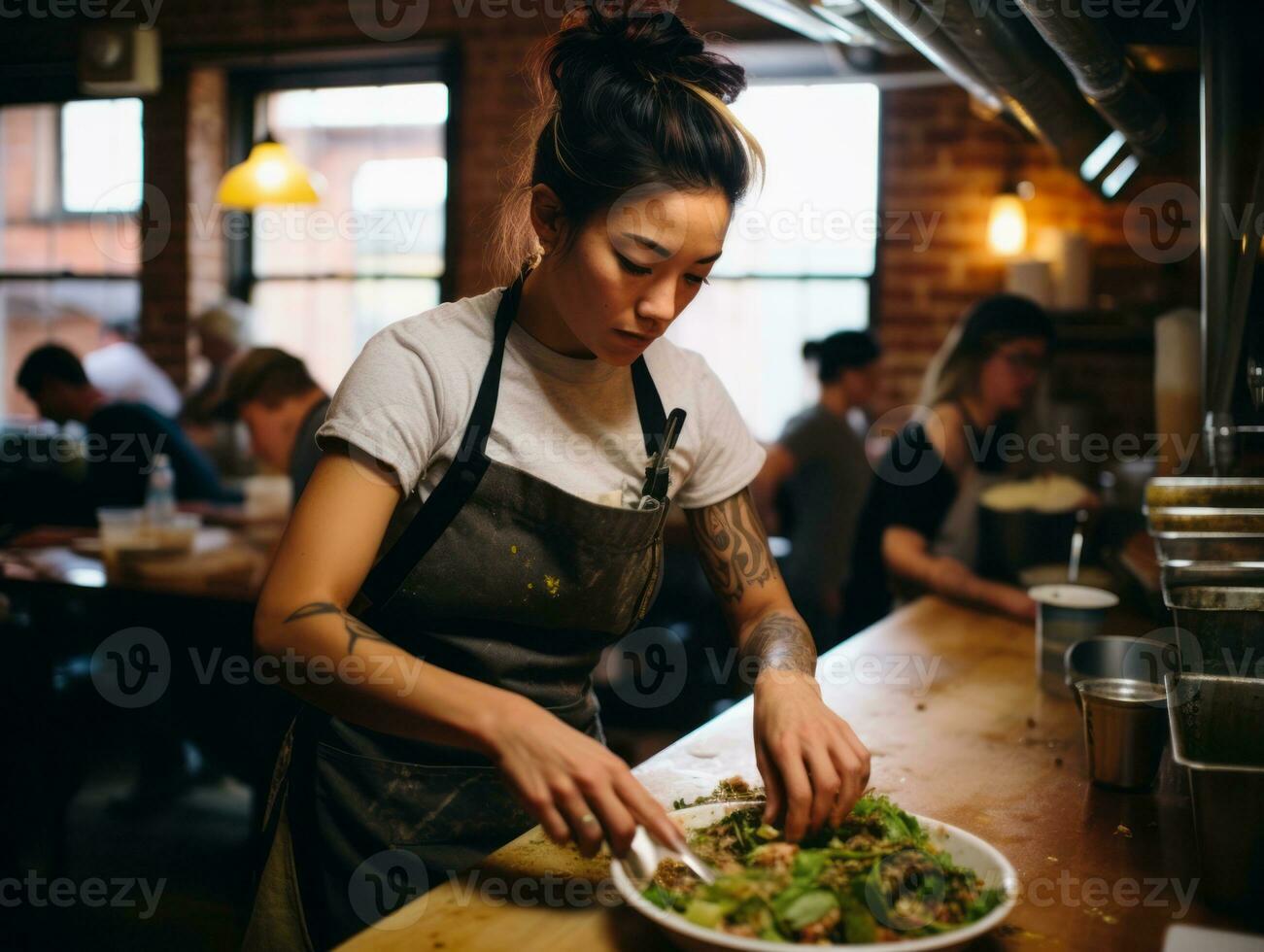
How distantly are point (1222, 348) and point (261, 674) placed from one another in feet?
5.35

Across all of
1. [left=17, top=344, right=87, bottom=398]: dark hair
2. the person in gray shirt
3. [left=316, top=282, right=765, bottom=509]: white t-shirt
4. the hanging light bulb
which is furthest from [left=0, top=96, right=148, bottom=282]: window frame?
[left=316, top=282, right=765, bottom=509]: white t-shirt

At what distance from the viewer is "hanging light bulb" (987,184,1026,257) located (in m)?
5.10

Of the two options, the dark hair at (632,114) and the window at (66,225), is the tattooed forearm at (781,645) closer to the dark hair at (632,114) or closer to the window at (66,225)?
the dark hair at (632,114)

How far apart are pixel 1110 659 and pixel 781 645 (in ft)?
2.26

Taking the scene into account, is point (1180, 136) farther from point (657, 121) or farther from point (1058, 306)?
point (1058, 306)

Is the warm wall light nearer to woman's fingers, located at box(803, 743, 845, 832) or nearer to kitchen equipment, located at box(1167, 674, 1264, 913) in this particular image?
kitchen equipment, located at box(1167, 674, 1264, 913)

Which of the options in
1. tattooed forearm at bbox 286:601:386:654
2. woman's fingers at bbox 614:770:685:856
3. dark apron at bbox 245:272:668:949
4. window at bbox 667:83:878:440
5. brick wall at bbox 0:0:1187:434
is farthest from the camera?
window at bbox 667:83:878:440

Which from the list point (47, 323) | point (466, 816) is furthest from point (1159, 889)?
point (47, 323)

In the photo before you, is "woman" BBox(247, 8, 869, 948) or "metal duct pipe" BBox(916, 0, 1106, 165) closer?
"woman" BBox(247, 8, 869, 948)

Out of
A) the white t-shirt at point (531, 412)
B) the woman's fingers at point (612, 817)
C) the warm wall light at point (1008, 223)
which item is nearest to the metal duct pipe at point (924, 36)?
the white t-shirt at point (531, 412)

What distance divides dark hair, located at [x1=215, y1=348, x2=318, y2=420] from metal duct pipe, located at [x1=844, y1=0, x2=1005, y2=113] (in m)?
2.08

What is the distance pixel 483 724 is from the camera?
41.8 inches

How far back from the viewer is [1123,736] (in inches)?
59.6

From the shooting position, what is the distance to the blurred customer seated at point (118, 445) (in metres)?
4.32
